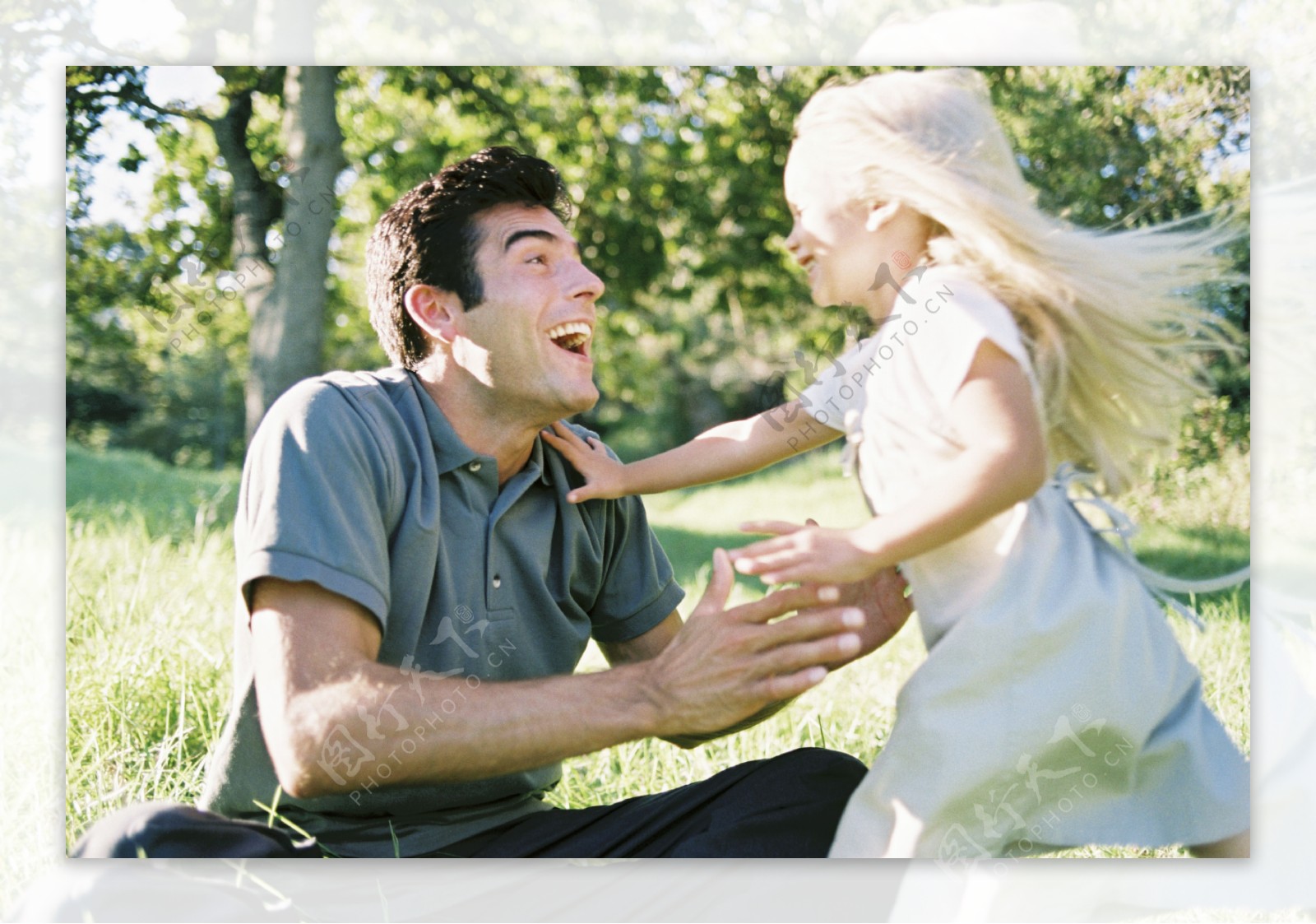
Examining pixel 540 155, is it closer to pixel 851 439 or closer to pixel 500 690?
pixel 851 439

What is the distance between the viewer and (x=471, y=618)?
1922 millimetres

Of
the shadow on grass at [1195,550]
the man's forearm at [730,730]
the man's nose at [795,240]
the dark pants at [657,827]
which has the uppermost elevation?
the man's nose at [795,240]

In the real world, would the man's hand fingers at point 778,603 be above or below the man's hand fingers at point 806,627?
above

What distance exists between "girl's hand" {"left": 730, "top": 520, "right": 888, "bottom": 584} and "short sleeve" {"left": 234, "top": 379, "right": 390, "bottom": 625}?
21.3 inches

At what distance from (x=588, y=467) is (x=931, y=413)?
584 mm

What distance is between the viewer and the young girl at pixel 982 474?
1.78 metres

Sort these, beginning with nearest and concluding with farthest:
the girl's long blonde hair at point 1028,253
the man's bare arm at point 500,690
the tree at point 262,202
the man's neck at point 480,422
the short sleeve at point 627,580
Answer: the man's bare arm at point 500,690 < the girl's long blonde hair at point 1028,253 < the man's neck at point 480,422 < the short sleeve at point 627,580 < the tree at point 262,202

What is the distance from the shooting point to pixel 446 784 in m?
1.92

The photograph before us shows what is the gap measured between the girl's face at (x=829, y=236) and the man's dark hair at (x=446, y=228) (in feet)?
1.39

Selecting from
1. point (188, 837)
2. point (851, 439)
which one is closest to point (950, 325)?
point (851, 439)

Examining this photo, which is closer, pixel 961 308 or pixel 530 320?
pixel 961 308

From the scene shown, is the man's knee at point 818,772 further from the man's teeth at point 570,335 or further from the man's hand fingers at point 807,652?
the man's teeth at point 570,335

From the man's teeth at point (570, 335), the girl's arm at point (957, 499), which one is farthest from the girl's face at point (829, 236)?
the man's teeth at point (570, 335)

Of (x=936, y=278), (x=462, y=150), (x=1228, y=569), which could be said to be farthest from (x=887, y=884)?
(x=462, y=150)
